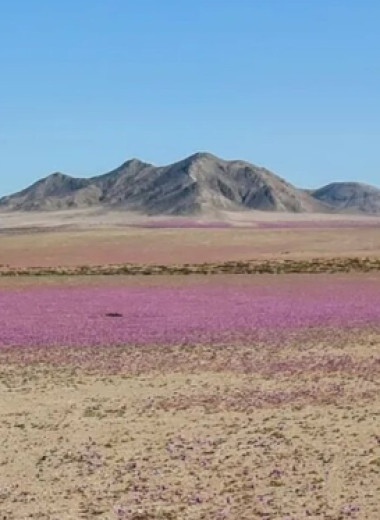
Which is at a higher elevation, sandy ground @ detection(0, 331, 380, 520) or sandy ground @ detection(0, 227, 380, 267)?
sandy ground @ detection(0, 227, 380, 267)

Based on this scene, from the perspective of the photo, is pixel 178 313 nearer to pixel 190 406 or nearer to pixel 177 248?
pixel 190 406

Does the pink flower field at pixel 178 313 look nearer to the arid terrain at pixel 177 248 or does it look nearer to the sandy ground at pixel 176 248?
the arid terrain at pixel 177 248

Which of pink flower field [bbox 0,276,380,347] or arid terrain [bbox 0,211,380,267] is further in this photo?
arid terrain [bbox 0,211,380,267]

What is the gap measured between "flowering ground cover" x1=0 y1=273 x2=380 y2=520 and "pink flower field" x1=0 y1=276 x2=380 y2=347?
0.15m

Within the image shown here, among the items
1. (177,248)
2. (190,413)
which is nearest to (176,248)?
(177,248)

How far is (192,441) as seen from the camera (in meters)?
15.3

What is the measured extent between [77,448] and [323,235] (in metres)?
96.3

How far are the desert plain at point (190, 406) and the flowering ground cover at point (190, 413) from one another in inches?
1.5

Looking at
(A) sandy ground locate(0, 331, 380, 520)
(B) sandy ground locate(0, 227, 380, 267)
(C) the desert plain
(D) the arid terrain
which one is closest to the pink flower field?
(C) the desert plain

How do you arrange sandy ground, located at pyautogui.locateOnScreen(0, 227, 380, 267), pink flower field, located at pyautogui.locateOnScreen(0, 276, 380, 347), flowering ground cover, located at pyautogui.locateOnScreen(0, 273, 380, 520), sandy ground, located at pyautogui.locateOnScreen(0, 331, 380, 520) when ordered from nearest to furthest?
sandy ground, located at pyautogui.locateOnScreen(0, 331, 380, 520) → flowering ground cover, located at pyautogui.locateOnScreen(0, 273, 380, 520) → pink flower field, located at pyautogui.locateOnScreen(0, 276, 380, 347) → sandy ground, located at pyautogui.locateOnScreen(0, 227, 380, 267)

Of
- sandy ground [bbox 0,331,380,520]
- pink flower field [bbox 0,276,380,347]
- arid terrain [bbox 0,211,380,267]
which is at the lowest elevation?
sandy ground [bbox 0,331,380,520]

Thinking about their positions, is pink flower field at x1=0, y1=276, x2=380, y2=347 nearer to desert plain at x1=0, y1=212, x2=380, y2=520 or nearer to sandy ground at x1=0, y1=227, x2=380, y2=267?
desert plain at x1=0, y1=212, x2=380, y2=520

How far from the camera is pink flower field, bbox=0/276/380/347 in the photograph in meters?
28.7

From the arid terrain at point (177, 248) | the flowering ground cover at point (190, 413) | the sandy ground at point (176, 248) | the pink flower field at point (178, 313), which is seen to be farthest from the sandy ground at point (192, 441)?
the sandy ground at point (176, 248)
